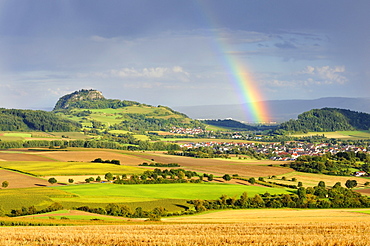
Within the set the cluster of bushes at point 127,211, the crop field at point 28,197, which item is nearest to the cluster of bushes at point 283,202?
the cluster of bushes at point 127,211

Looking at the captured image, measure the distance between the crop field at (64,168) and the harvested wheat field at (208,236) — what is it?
Result: 43895mm

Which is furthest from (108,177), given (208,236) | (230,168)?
(208,236)

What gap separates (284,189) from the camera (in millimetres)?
61562

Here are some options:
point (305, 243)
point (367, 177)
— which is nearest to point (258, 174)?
point (367, 177)

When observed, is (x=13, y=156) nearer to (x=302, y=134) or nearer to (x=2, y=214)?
(x=2, y=214)

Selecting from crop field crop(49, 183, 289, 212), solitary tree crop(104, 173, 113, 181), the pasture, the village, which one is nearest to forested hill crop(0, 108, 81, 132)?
the village

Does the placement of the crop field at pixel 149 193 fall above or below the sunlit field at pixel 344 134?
below

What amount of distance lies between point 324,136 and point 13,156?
12121cm

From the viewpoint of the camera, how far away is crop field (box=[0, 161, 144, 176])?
69875 mm

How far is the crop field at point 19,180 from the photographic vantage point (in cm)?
5737

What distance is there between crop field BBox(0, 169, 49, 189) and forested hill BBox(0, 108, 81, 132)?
96558 mm

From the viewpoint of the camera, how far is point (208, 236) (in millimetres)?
24594

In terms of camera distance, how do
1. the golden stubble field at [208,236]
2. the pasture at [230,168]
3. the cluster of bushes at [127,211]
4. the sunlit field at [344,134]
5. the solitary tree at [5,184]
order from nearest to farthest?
1. the golden stubble field at [208,236]
2. the cluster of bushes at [127,211]
3. the solitary tree at [5,184]
4. the pasture at [230,168]
5. the sunlit field at [344,134]

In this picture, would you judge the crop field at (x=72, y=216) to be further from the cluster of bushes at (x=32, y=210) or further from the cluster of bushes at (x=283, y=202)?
the cluster of bushes at (x=283, y=202)
